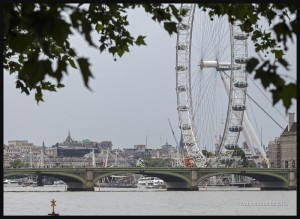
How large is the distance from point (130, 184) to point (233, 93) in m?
70.5

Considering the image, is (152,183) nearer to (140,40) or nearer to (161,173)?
(161,173)

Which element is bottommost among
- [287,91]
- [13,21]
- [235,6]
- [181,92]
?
[287,91]

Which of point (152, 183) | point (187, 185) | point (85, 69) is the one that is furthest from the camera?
point (152, 183)

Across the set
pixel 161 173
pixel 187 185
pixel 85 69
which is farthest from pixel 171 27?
pixel 187 185

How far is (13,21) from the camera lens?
4.30 m

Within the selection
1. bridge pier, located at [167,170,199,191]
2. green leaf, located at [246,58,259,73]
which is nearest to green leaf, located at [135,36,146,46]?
green leaf, located at [246,58,259,73]

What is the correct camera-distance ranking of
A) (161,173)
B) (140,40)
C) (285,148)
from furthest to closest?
(285,148)
(161,173)
(140,40)

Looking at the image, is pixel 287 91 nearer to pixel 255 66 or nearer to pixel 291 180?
pixel 255 66

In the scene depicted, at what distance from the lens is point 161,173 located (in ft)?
261

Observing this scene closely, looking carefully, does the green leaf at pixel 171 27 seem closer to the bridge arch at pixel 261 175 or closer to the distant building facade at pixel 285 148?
the bridge arch at pixel 261 175

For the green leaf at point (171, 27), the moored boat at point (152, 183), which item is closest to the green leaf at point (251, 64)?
the green leaf at point (171, 27)

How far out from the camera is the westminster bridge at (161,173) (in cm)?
7806

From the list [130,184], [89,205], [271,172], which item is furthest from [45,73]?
[130,184]

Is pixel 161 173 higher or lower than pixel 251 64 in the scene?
higher
